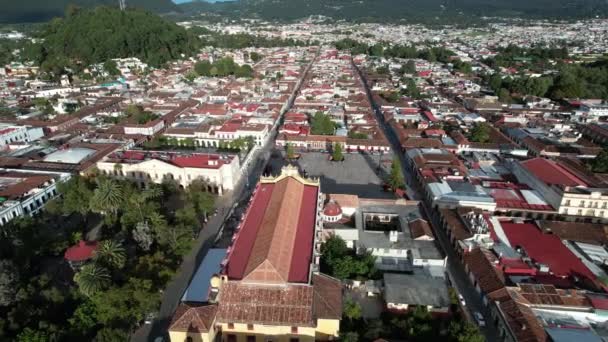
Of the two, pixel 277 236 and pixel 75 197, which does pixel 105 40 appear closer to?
pixel 75 197

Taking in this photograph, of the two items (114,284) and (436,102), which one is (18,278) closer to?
(114,284)

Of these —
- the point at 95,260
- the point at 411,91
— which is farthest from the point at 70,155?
the point at 411,91

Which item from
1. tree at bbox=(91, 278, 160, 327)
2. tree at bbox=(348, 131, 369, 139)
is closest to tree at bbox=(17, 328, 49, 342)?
tree at bbox=(91, 278, 160, 327)

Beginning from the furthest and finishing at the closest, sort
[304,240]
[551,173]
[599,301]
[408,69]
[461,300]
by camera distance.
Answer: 1. [408,69]
2. [551,173]
3. [461,300]
4. [304,240]
5. [599,301]

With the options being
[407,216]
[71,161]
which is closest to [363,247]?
[407,216]

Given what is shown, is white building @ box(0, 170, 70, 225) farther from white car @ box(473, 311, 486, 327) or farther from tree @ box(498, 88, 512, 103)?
tree @ box(498, 88, 512, 103)

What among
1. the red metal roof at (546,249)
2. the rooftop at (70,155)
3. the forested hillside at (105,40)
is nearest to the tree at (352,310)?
the red metal roof at (546,249)
